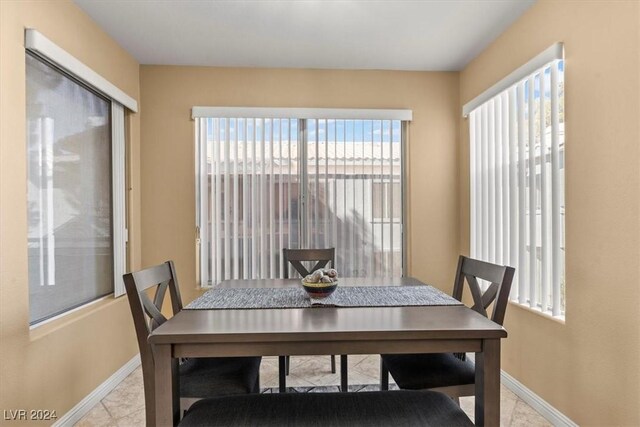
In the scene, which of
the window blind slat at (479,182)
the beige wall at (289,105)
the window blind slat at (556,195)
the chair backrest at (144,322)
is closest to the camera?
the chair backrest at (144,322)

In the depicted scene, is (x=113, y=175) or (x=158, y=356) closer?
(x=158, y=356)

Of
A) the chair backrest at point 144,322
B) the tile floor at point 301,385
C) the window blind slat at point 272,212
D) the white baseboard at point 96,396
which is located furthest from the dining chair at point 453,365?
the white baseboard at point 96,396

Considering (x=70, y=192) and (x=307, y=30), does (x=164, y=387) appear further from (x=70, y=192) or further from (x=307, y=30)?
(x=307, y=30)

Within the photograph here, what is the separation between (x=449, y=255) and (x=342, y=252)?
0.99 m

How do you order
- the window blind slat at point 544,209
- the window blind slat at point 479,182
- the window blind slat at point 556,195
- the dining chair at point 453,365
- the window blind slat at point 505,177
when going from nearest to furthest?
the dining chair at point 453,365, the window blind slat at point 556,195, the window blind slat at point 544,209, the window blind slat at point 505,177, the window blind slat at point 479,182

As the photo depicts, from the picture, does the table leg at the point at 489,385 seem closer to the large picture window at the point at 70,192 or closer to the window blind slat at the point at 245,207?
the large picture window at the point at 70,192

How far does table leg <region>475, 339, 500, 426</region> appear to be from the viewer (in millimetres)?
1356

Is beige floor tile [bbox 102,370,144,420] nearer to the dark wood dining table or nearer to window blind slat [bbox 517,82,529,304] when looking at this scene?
the dark wood dining table

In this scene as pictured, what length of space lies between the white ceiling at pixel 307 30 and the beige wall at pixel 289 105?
0.41ft

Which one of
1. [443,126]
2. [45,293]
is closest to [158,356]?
[45,293]

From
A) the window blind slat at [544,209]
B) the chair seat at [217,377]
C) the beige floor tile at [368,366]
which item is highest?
the window blind slat at [544,209]

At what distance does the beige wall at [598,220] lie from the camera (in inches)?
65.5

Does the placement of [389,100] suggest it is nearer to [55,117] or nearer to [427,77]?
[427,77]

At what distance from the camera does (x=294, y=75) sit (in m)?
3.38
